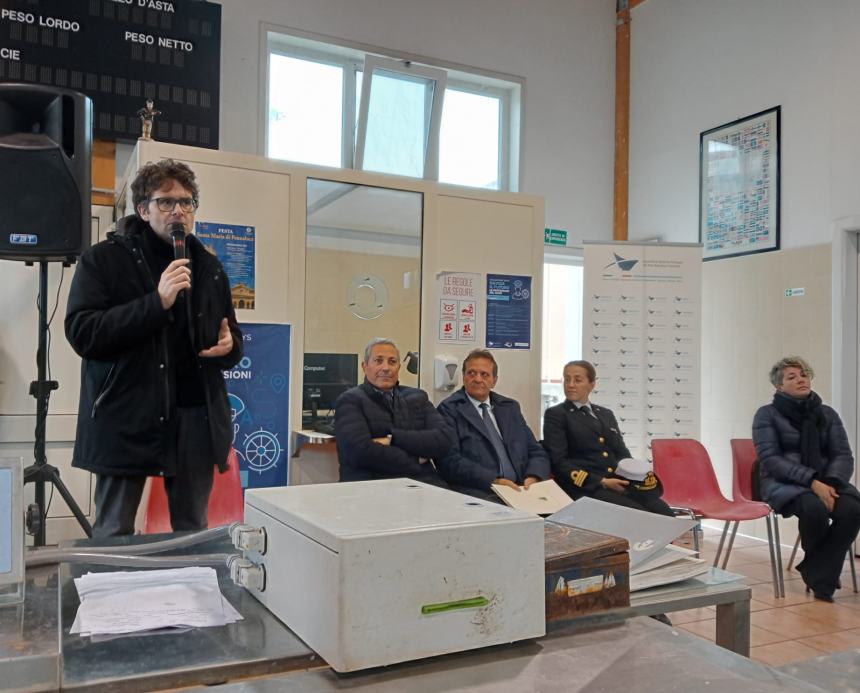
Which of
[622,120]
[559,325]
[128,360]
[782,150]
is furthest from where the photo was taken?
[559,325]

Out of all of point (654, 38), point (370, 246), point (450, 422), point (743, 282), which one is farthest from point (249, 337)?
point (654, 38)

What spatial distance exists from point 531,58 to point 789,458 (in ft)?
11.8

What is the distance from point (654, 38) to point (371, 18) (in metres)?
2.30

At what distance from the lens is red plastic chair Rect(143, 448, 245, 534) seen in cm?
262

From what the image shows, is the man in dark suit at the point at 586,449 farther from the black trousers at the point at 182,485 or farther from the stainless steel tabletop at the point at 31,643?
the stainless steel tabletop at the point at 31,643

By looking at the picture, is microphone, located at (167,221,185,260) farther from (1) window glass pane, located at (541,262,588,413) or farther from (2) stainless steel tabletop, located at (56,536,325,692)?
(1) window glass pane, located at (541,262,588,413)

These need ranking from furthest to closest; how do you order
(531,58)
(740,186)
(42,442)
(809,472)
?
(531,58)
(740,186)
(809,472)
(42,442)

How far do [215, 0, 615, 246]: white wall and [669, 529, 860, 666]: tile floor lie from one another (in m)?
3.10

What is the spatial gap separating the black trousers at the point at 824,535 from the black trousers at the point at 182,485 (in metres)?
2.99

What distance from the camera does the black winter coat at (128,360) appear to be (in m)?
1.94

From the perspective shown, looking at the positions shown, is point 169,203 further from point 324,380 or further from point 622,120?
point 622,120

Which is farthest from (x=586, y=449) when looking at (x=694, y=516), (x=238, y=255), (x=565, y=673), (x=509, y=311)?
(x=565, y=673)

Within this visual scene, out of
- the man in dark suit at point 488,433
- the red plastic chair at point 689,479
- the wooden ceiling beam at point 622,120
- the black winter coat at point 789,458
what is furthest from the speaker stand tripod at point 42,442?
the wooden ceiling beam at point 622,120

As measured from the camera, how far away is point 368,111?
5.29 m
